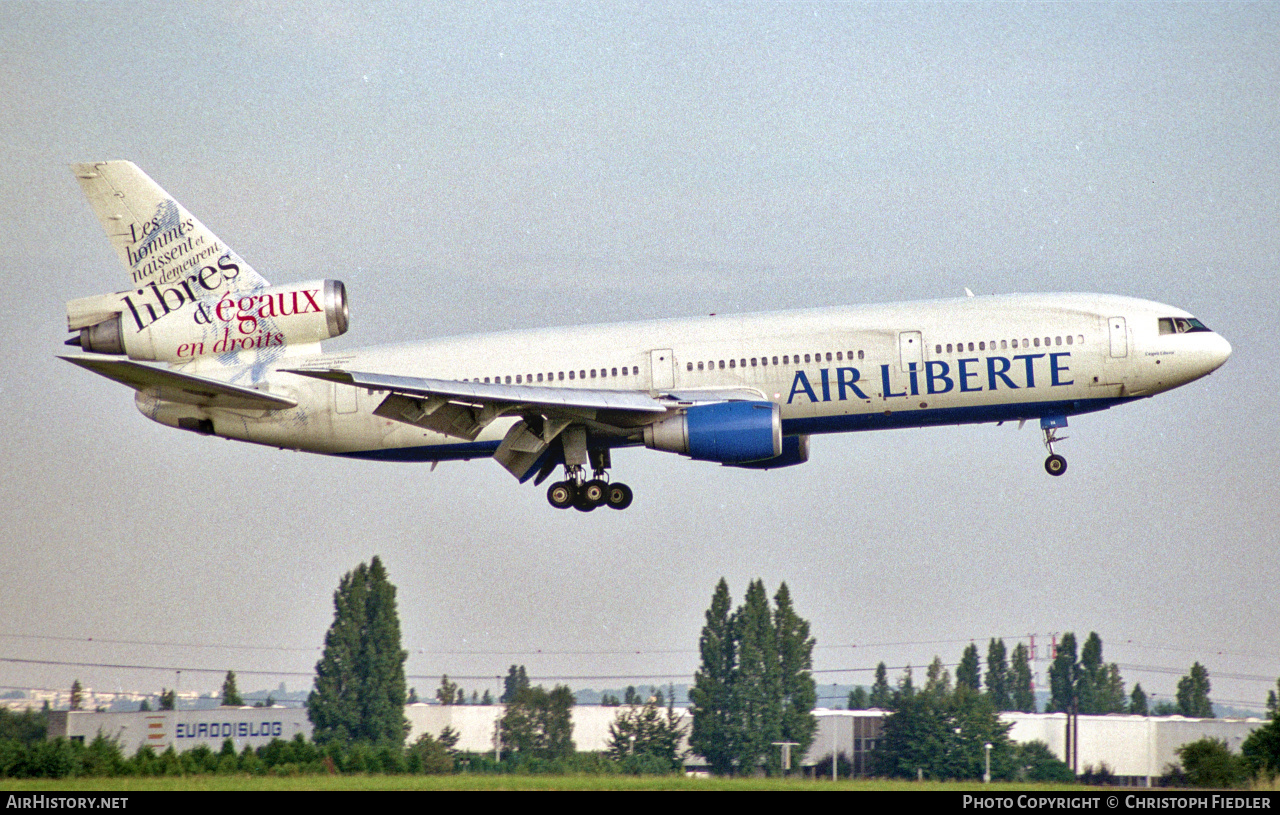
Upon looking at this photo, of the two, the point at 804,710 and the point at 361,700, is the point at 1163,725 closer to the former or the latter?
the point at 804,710

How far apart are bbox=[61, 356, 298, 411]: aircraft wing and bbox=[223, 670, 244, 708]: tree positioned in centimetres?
1311

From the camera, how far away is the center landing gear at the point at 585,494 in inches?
1580

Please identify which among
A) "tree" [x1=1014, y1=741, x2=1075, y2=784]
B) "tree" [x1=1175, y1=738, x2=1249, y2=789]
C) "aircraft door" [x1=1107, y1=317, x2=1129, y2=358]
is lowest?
"tree" [x1=1014, y1=741, x2=1075, y2=784]

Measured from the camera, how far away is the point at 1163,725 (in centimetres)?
5472

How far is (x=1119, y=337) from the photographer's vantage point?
3697 centimetres

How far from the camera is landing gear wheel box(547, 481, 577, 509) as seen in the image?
40.3 meters

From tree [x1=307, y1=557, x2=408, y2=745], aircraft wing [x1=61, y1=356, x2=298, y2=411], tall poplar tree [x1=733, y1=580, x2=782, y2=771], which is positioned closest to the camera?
aircraft wing [x1=61, y1=356, x2=298, y2=411]

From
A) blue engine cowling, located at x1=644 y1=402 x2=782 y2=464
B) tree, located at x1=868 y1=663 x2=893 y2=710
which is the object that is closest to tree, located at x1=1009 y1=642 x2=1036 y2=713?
tree, located at x1=868 y1=663 x2=893 y2=710

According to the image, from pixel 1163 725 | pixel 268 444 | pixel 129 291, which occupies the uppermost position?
pixel 129 291

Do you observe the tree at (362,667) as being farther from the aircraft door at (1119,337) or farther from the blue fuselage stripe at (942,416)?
the aircraft door at (1119,337)

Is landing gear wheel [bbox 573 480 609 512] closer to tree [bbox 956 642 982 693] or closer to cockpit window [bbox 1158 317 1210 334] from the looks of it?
cockpit window [bbox 1158 317 1210 334]
